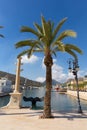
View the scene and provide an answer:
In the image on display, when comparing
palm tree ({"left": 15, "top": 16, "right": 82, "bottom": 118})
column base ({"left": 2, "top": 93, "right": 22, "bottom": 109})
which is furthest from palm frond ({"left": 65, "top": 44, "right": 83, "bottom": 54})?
column base ({"left": 2, "top": 93, "right": 22, "bottom": 109})

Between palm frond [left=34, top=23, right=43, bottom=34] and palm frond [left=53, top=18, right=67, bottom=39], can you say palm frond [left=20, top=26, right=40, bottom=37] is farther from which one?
palm frond [left=53, top=18, right=67, bottom=39]

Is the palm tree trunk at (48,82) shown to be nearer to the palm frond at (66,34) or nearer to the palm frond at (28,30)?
the palm frond at (66,34)

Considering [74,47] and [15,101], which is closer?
[74,47]

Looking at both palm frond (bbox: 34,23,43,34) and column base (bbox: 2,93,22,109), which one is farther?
column base (bbox: 2,93,22,109)

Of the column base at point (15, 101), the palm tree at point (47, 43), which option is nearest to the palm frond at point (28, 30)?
the palm tree at point (47, 43)

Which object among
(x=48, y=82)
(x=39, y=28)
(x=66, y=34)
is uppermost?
(x=39, y=28)

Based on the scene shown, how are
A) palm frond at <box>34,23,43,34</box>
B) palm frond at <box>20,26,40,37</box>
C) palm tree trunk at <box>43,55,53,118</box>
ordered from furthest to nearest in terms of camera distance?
palm frond at <box>34,23,43,34</box>, palm frond at <box>20,26,40,37</box>, palm tree trunk at <box>43,55,53,118</box>

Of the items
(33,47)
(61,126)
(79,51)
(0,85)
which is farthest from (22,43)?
(0,85)

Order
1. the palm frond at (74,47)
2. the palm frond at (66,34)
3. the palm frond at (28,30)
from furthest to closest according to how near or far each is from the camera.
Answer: the palm frond at (74,47)
the palm frond at (28,30)
the palm frond at (66,34)

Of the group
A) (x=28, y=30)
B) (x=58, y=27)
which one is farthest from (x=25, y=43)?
(x=58, y=27)

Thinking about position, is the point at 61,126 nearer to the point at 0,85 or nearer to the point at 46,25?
the point at 46,25

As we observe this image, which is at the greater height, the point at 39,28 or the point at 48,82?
the point at 39,28

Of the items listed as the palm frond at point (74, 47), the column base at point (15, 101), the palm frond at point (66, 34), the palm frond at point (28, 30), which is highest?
the palm frond at point (28, 30)

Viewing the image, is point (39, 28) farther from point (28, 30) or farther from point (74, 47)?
point (74, 47)
